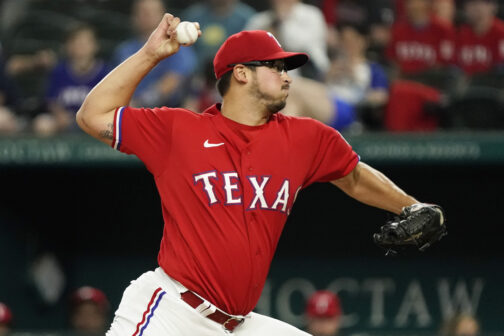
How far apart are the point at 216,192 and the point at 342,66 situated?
4.26 m

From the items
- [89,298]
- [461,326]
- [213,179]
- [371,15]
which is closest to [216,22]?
[371,15]

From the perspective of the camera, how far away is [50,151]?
Answer: 7.29 m

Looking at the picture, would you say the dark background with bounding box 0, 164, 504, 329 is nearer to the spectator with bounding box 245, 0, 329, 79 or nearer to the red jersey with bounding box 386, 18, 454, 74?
the red jersey with bounding box 386, 18, 454, 74

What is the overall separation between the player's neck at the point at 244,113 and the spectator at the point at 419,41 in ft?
13.0

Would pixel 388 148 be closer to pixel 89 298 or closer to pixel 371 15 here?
pixel 371 15

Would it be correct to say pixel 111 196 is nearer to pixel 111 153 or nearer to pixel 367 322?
pixel 111 153

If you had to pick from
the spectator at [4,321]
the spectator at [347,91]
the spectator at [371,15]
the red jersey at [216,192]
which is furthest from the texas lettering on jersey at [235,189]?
the spectator at [371,15]

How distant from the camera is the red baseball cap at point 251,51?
4176 mm

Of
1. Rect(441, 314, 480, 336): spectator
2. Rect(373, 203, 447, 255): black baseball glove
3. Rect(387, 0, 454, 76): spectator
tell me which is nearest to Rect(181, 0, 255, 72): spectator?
Rect(387, 0, 454, 76): spectator

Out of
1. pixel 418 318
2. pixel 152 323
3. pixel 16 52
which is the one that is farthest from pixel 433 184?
pixel 152 323

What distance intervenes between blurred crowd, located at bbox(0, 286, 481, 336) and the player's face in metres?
2.96

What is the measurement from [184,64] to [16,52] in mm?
Result: 2072

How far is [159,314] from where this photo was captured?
13.2ft

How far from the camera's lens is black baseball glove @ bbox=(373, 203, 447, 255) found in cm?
418
